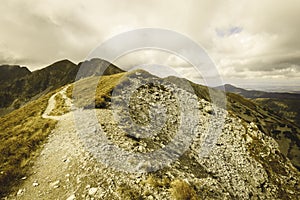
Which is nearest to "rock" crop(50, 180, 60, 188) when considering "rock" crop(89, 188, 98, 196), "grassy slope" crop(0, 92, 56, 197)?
"rock" crop(89, 188, 98, 196)

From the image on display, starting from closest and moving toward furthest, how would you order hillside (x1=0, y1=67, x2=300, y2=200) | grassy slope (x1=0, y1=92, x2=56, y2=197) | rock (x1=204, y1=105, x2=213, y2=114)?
hillside (x1=0, y1=67, x2=300, y2=200) < grassy slope (x1=0, y1=92, x2=56, y2=197) < rock (x1=204, y1=105, x2=213, y2=114)

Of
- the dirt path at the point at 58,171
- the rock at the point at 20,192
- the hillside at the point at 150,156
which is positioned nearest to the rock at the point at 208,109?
the hillside at the point at 150,156

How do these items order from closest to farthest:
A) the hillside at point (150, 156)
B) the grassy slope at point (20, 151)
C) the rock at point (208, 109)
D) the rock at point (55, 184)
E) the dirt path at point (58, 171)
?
the dirt path at point (58, 171) < the rock at point (55, 184) < the hillside at point (150, 156) < the grassy slope at point (20, 151) < the rock at point (208, 109)

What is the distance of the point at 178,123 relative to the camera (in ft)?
96.8

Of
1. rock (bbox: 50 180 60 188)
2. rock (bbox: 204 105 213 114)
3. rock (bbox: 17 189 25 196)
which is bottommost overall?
rock (bbox: 17 189 25 196)

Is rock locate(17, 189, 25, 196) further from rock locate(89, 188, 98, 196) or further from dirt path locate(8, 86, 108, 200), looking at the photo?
rock locate(89, 188, 98, 196)

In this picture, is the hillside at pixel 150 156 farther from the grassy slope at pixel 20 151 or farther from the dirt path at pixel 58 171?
the grassy slope at pixel 20 151

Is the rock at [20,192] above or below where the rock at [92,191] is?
below

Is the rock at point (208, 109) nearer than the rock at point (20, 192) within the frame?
No

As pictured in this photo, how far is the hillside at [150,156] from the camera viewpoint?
15.4m

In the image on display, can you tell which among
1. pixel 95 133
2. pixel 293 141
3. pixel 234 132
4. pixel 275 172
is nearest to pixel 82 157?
pixel 95 133

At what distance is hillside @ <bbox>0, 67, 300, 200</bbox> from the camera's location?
606 inches

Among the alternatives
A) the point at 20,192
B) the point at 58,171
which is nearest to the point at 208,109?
the point at 58,171

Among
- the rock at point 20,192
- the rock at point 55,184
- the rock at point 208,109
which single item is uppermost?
the rock at point 208,109
